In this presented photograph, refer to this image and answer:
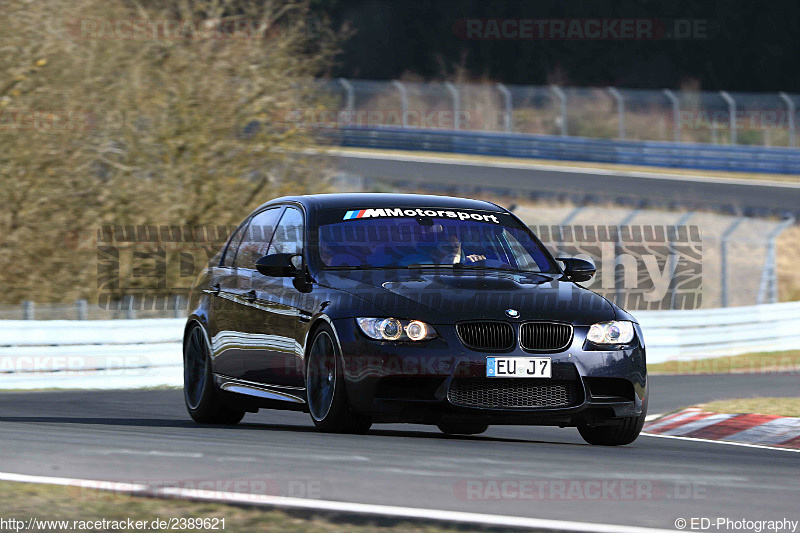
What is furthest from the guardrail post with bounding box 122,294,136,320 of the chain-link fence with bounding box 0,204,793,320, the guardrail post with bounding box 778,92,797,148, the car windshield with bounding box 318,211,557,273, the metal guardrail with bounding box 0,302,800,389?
the guardrail post with bounding box 778,92,797,148

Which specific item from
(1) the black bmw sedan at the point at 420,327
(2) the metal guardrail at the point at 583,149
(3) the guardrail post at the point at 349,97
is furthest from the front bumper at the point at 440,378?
(3) the guardrail post at the point at 349,97

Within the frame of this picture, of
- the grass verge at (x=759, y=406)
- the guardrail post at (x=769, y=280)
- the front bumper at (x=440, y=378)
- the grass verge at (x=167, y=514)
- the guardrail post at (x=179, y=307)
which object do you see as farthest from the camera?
the guardrail post at (x=769, y=280)

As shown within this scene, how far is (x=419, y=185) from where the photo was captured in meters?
38.8

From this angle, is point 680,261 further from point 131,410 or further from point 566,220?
point 131,410

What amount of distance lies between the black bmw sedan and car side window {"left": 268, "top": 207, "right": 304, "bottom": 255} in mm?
15

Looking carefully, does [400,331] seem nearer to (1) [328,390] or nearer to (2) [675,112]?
(1) [328,390]

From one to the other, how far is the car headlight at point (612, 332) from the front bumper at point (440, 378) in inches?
2.5

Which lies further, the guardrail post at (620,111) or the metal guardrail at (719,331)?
the guardrail post at (620,111)

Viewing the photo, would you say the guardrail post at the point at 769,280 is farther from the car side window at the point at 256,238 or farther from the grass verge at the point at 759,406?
the car side window at the point at 256,238

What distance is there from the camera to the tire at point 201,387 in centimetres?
1068

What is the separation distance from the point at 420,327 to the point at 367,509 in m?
2.60

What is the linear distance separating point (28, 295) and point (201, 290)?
10295 mm

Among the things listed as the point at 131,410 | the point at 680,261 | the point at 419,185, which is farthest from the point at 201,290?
the point at 419,185

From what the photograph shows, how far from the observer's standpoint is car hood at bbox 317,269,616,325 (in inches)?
338
